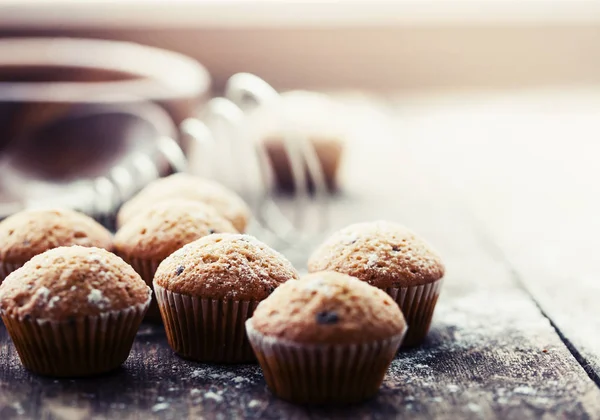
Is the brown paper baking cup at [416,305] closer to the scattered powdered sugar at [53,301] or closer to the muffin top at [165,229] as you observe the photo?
the muffin top at [165,229]

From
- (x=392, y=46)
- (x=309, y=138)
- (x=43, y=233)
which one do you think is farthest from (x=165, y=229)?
(x=392, y=46)

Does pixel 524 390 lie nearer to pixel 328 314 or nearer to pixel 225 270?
pixel 328 314

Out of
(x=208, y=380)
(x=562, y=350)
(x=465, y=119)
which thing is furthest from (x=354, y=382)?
(x=465, y=119)

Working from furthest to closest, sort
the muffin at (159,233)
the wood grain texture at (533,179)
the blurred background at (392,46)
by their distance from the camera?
the blurred background at (392,46), the wood grain texture at (533,179), the muffin at (159,233)

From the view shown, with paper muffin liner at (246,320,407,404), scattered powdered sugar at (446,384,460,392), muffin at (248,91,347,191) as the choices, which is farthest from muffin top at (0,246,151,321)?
muffin at (248,91,347,191)

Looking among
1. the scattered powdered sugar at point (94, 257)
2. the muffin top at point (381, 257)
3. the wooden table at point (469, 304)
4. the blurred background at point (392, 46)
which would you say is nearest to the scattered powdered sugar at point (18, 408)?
the wooden table at point (469, 304)

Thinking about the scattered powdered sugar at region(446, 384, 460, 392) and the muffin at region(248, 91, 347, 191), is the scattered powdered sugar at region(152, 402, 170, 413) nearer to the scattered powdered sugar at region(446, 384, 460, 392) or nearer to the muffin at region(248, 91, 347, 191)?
the scattered powdered sugar at region(446, 384, 460, 392)

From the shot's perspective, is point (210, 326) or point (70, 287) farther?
point (210, 326)
